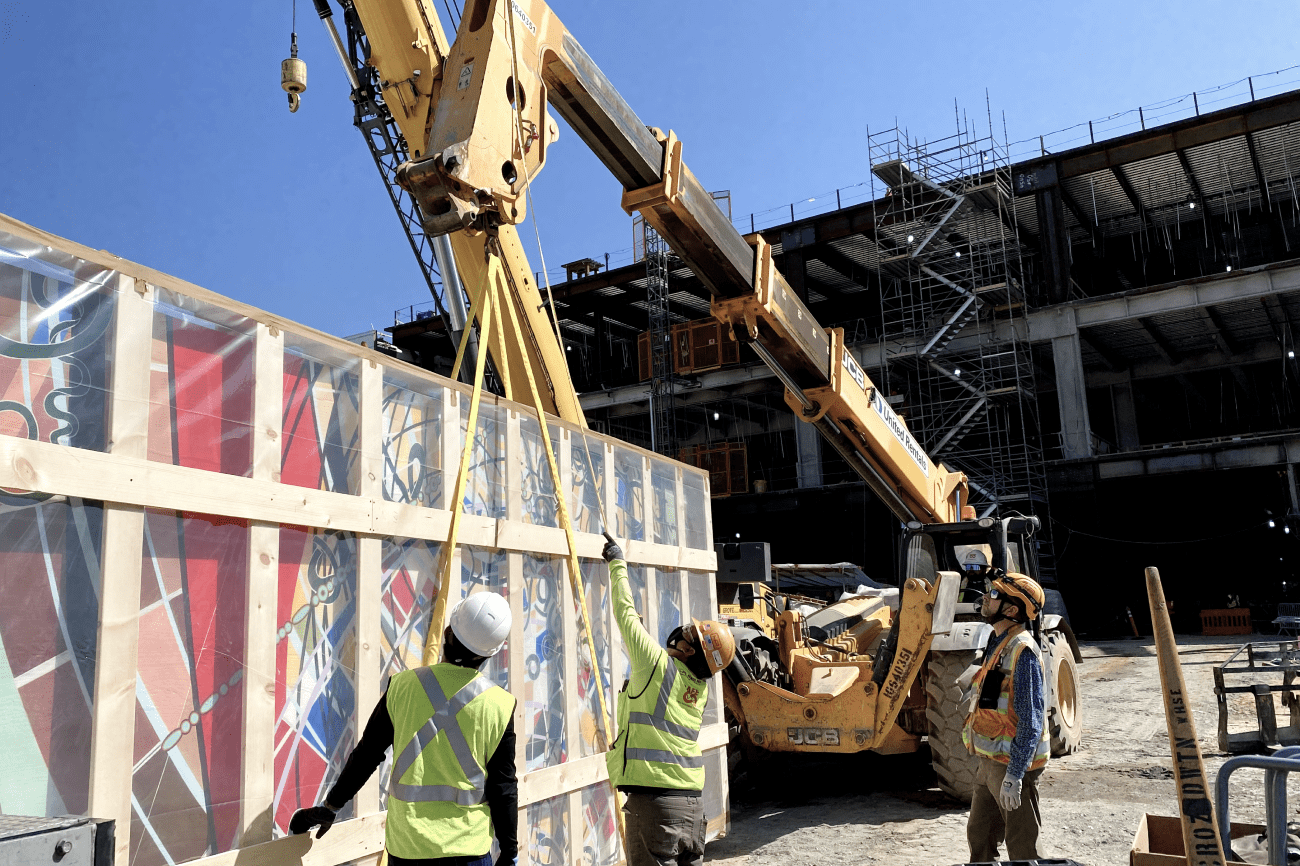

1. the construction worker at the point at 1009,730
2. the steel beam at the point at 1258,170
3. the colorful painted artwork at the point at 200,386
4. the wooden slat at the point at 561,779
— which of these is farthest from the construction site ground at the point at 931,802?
the steel beam at the point at 1258,170

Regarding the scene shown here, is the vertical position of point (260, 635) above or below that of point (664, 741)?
above

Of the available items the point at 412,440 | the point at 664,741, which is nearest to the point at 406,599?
the point at 412,440

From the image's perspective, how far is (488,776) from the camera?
3.67m

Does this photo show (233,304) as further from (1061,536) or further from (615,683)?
(1061,536)

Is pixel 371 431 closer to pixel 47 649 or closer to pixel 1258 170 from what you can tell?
pixel 47 649

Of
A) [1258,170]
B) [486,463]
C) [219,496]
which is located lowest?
[219,496]

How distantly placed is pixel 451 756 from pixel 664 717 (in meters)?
1.46

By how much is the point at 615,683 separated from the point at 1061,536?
23.5 metres

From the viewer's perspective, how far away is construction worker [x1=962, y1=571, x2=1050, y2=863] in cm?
520

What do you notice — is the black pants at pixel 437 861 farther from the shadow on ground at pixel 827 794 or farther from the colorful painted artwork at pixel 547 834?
the shadow on ground at pixel 827 794

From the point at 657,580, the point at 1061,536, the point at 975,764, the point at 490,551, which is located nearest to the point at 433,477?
the point at 490,551

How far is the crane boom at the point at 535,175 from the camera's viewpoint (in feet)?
16.0

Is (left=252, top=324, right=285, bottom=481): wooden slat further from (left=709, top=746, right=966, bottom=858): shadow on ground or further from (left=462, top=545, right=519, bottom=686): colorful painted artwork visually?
(left=709, top=746, right=966, bottom=858): shadow on ground

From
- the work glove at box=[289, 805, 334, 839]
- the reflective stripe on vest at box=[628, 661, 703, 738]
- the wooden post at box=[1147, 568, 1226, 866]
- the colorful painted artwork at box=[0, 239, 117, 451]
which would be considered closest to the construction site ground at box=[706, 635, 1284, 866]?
the reflective stripe on vest at box=[628, 661, 703, 738]
